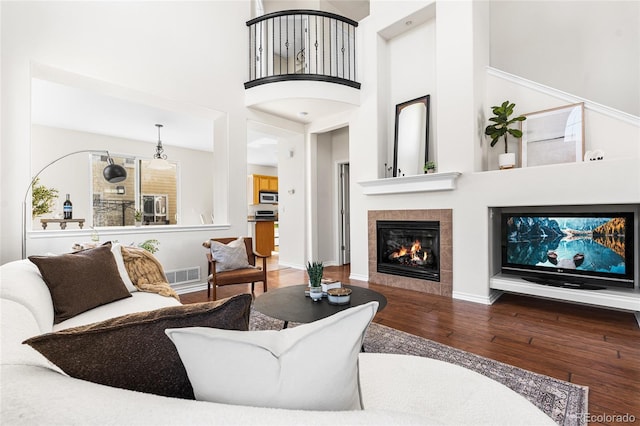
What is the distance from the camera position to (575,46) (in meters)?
3.83

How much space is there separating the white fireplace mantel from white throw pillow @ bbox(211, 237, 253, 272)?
2018 millimetres

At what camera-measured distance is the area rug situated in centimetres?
155

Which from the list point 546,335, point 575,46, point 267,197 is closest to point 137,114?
point 267,197

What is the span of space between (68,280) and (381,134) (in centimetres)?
Result: 400

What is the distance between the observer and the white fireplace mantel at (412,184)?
364 cm

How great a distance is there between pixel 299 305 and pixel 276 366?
1689mm

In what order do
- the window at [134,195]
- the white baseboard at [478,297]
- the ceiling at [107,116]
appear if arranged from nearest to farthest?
1. the white baseboard at [478,297]
2. the ceiling at [107,116]
3. the window at [134,195]

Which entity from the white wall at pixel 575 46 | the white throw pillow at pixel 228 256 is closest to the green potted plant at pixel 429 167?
the white wall at pixel 575 46

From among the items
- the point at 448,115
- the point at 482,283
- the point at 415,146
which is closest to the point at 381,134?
the point at 415,146

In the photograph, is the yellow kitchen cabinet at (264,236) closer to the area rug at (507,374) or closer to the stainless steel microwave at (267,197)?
the stainless steel microwave at (267,197)

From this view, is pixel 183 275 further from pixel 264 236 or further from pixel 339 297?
pixel 264 236

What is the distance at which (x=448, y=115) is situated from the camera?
12.2 feet

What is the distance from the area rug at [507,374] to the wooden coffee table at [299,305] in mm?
362

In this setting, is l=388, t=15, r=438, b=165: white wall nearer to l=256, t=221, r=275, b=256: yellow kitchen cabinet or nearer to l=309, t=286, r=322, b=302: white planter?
l=309, t=286, r=322, b=302: white planter
